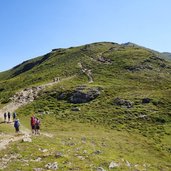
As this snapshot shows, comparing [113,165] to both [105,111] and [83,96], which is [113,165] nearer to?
[105,111]

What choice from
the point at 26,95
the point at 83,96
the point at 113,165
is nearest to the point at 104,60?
the point at 26,95

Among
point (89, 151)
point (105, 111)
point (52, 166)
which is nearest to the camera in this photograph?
point (52, 166)

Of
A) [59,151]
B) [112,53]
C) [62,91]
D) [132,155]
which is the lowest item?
[132,155]

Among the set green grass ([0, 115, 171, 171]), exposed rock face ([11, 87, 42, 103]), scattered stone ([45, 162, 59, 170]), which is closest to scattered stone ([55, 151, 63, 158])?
green grass ([0, 115, 171, 171])

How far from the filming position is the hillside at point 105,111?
33844 mm

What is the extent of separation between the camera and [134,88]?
3132 inches

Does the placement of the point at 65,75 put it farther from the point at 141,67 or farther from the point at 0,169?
the point at 0,169

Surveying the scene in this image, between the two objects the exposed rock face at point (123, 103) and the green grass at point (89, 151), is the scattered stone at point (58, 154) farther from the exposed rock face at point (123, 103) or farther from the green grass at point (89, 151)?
the exposed rock face at point (123, 103)

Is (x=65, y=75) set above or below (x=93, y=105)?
above

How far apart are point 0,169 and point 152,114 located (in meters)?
41.3

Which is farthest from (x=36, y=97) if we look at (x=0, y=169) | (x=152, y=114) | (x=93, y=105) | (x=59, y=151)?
(x=0, y=169)

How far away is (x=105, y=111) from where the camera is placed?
211 ft

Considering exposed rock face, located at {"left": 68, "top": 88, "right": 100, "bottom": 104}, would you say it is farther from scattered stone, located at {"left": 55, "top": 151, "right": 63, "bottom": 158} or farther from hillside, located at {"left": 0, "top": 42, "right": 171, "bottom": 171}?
scattered stone, located at {"left": 55, "top": 151, "right": 63, "bottom": 158}

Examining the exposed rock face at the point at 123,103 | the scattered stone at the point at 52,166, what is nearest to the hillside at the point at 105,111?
the exposed rock face at the point at 123,103
